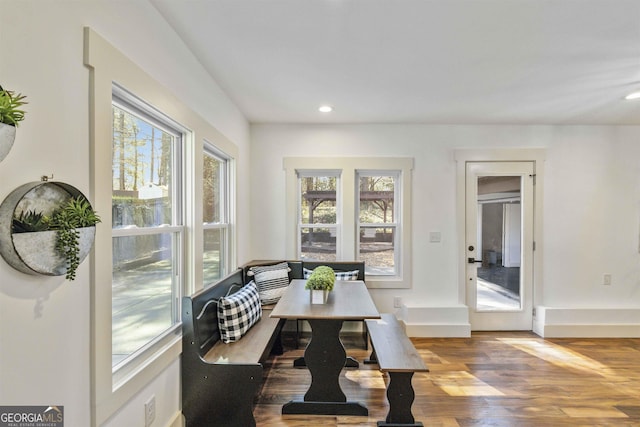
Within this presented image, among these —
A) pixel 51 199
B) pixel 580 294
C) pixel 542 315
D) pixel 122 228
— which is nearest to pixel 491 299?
Answer: pixel 542 315

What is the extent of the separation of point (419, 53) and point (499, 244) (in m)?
2.72

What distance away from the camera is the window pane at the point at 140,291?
149cm

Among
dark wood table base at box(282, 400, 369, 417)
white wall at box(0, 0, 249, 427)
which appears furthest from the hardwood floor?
white wall at box(0, 0, 249, 427)

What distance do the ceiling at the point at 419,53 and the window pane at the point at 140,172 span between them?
2.11 feet

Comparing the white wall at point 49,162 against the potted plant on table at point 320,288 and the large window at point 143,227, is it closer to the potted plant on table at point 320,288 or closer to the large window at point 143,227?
the large window at point 143,227

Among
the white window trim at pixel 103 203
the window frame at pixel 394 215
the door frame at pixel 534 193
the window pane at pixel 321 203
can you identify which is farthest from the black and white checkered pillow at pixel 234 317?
the door frame at pixel 534 193

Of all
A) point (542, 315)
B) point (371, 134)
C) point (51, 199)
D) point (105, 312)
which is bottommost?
point (542, 315)

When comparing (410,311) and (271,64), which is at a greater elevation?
(271,64)

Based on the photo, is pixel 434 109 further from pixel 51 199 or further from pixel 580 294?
pixel 51 199

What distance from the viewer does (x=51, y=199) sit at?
1.00m

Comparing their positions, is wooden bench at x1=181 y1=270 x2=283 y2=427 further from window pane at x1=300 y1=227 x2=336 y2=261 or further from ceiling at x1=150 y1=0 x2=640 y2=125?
window pane at x1=300 y1=227 x2=336 y2=261

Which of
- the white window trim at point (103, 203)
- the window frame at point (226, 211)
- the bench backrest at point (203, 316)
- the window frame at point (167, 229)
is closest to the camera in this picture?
the white window trim at point (103, 203)

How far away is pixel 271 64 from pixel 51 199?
5.54 ft

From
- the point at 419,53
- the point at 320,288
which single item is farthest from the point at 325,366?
the point at 419,53
